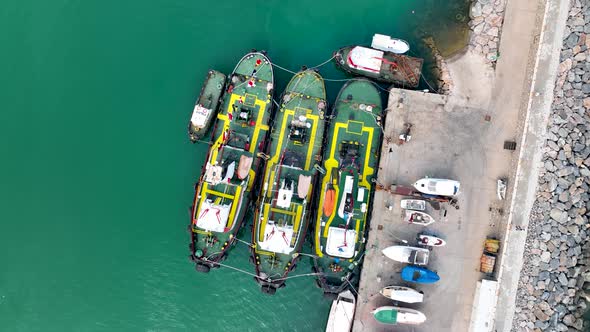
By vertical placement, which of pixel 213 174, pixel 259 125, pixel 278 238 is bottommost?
pixel 278 238

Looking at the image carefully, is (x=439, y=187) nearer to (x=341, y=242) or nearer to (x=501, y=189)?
(x=501, y=189)

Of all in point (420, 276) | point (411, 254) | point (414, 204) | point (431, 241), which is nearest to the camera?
point (420, 276)

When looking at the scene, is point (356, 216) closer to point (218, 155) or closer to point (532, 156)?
point (218, 155)

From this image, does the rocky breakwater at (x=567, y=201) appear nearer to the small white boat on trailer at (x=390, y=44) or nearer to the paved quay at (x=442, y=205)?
the paved quay at (x=442, y=205)

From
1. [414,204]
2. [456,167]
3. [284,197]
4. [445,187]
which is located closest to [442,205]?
[445,187]

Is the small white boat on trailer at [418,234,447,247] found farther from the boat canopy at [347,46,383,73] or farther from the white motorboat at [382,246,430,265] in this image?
the boat canopy at [347,46,383,73]

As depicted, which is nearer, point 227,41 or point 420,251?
point 420,251

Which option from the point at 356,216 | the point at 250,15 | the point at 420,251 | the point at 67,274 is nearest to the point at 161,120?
the point at 250,15
